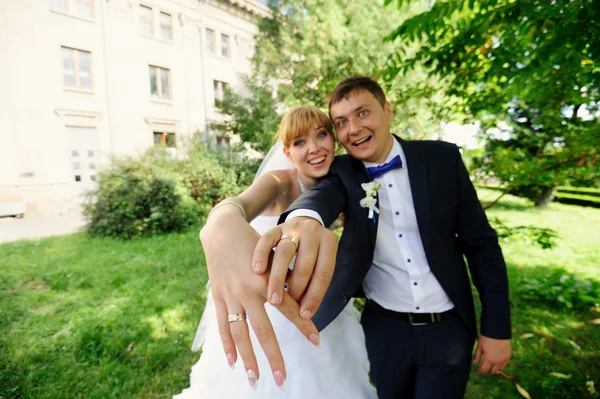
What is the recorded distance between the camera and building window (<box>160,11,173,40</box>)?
39.2 feet

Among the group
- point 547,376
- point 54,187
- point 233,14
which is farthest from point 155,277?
point 233,14

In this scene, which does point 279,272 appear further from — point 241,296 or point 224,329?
point 224,329

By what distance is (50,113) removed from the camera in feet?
33.1

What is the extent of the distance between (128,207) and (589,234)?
12289 mm

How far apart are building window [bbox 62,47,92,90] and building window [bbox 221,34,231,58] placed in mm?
6550

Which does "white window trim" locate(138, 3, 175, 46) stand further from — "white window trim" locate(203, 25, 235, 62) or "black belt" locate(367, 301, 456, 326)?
"black belt" locate(367, 301, 456, 326)

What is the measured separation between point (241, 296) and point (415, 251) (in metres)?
1.20

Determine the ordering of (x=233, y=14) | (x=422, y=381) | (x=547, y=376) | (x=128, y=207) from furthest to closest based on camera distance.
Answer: (x=233, y=14)
(x=128, y=207)
(x=547, y=376)
(x=422, y=381)

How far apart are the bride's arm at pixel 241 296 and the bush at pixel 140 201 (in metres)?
8.59

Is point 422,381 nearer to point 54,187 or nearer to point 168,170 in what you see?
point 168,170

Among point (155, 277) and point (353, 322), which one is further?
point (155, 277)

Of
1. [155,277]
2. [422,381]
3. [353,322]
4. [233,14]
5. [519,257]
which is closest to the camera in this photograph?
[422,381]

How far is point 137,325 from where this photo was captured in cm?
385

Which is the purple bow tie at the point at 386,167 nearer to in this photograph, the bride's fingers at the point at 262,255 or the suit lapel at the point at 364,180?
the suit lapel at the point at 364,180
